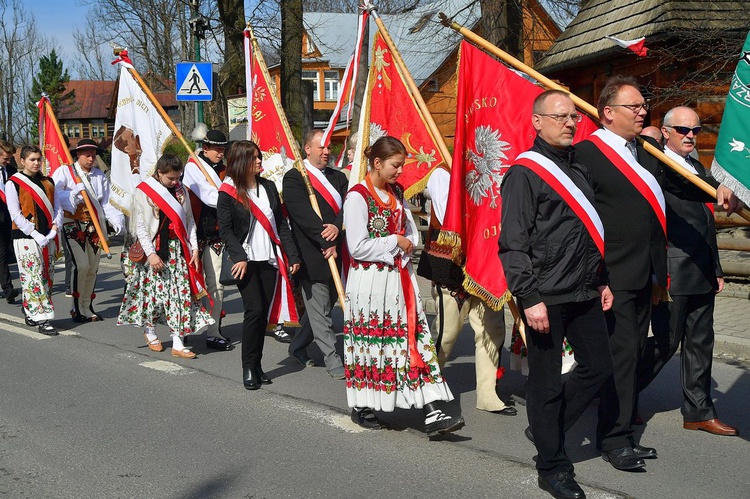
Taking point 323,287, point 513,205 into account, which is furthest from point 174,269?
point 513,205

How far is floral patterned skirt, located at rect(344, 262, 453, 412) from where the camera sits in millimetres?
5527

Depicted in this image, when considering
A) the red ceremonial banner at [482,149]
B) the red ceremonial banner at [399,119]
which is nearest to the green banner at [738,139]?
the red ceremonial banner at [482,149]

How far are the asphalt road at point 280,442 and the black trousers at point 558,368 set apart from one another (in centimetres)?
26

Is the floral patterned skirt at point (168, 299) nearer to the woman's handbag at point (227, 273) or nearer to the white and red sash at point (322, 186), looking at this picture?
the woman's handbag at point (227, 273)

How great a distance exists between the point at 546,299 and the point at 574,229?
0.36 meters

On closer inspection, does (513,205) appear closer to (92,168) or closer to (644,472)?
(644,472)

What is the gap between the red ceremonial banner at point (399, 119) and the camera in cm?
670

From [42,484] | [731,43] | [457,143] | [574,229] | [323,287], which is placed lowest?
[42,484]

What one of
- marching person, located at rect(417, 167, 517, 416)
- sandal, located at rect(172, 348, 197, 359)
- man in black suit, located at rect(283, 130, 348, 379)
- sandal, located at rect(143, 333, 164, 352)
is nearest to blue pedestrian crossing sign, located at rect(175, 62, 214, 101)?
sandal, located at rect(143, 333, 164, 352)

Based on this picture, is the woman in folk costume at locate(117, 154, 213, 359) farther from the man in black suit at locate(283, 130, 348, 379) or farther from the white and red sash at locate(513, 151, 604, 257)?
the white and red sash at locate(513, 151, 604, 257)

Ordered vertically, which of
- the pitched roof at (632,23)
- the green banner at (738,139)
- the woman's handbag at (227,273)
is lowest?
the woman's handbag at (227,273)

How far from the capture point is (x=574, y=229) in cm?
445

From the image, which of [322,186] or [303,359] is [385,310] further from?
[303,359]

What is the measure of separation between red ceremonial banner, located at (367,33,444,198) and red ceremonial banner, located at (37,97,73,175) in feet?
16.9
